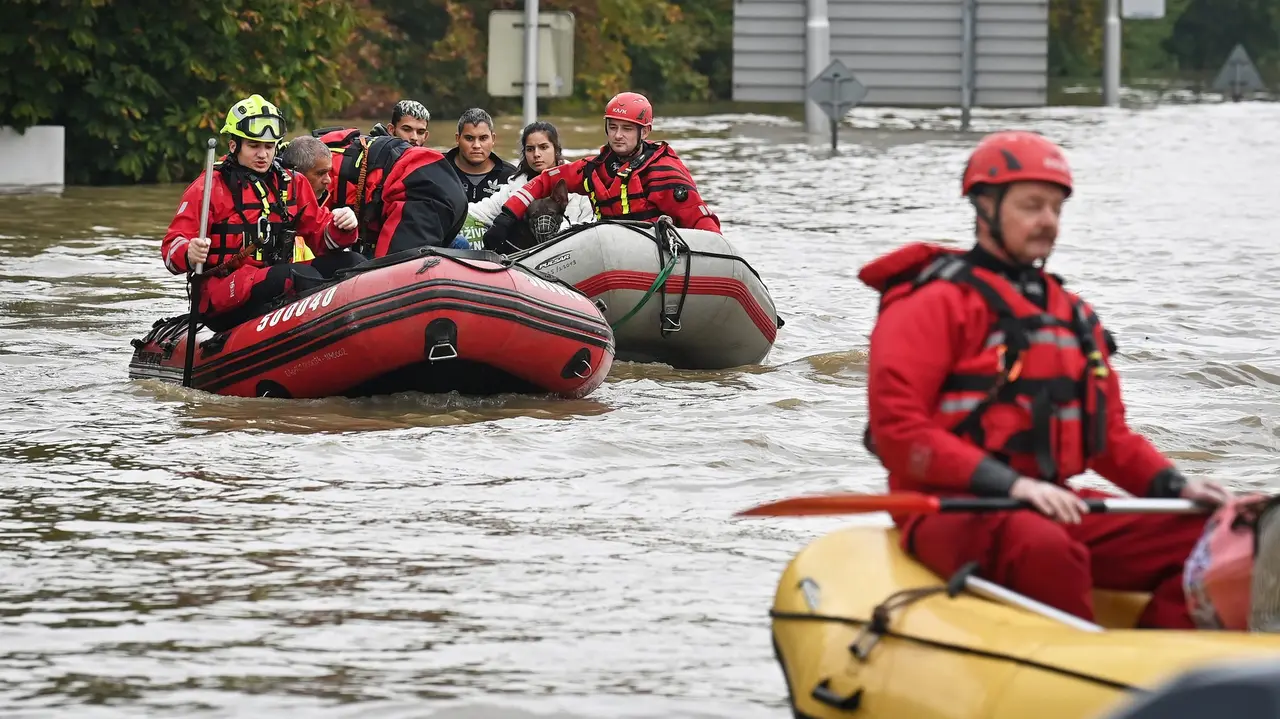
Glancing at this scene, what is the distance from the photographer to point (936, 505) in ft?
14.5

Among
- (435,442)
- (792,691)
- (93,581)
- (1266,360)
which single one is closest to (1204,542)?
(792,691)

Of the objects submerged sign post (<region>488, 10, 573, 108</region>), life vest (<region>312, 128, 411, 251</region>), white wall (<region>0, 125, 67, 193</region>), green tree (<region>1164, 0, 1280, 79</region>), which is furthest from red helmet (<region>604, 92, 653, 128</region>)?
green tree (<region>1164, 0, 1280, 79</region>)

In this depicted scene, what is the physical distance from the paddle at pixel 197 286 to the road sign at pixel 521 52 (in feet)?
35.9

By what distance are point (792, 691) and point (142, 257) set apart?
41.7 feet

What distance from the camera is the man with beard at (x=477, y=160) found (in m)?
11.5

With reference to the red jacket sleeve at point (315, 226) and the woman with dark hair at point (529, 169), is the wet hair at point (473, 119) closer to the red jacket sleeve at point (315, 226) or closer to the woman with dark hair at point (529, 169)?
the woman with dark hair at point (529, 169)

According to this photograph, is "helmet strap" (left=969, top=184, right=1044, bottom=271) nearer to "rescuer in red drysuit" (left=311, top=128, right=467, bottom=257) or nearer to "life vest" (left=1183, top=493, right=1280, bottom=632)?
"life vest" (left=1183, top=493, right=1280, bottom=632)

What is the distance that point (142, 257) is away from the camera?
16.6 metres

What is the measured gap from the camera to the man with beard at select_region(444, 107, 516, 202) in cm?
1146

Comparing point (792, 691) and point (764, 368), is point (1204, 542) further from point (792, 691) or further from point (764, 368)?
point (764, 368)

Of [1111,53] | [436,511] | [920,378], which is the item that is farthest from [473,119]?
[1111,53]

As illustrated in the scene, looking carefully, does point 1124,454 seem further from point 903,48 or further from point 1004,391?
point 903,48

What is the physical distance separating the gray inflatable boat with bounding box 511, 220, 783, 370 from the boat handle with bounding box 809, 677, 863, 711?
6.31m

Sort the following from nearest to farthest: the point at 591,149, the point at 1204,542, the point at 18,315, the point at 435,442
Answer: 1. the point at 1204,542
2. the point at 435,442
3. the point at 18,315
4. the point at 591,149
